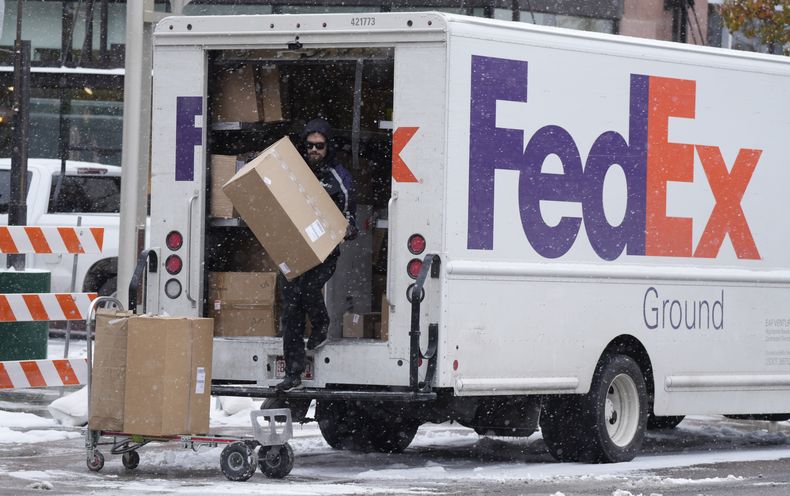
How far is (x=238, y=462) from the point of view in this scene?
9758 mm

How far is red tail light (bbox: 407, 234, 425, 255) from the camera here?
10.1 metres

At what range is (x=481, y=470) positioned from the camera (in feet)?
35.4

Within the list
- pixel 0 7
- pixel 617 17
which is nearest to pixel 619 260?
pixel 0 7

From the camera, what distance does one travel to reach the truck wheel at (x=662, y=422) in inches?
555

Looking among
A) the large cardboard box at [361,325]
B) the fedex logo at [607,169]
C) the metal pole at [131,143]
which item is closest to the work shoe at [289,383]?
the large cardboard box at [361,325]

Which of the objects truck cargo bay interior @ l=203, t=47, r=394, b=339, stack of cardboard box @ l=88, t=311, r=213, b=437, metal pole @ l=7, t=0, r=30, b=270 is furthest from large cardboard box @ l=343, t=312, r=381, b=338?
metal pole @ l=7, t=0, r=30, b=270

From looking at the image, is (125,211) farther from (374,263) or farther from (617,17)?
(617,17)

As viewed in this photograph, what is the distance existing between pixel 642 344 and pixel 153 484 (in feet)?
12.4

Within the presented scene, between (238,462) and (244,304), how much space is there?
4.83 ft

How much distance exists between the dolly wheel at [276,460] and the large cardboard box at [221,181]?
1.76m

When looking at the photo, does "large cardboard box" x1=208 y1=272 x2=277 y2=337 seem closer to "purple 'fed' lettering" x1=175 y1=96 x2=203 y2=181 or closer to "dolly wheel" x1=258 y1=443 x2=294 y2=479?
"purple 'fed' lettering" x1=175 y1=96 x2=203 y2=181

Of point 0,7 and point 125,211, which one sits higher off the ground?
point 0,7

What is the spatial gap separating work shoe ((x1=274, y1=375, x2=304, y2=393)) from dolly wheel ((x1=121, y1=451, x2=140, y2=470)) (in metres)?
1.00

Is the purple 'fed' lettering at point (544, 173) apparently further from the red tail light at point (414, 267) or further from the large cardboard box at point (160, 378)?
the large cardboard box at point (160, 378)
